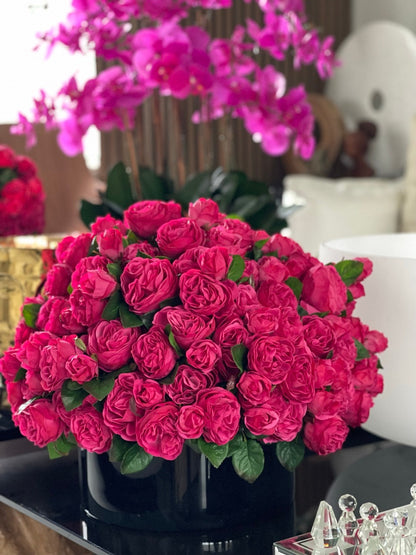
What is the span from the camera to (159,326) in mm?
664

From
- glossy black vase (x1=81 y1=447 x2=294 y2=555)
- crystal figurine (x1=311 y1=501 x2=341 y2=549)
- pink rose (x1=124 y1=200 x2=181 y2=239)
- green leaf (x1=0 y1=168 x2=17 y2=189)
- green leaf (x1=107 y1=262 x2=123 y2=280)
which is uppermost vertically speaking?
pink rose (x1=124 y1=200 x2=181 y2=239)

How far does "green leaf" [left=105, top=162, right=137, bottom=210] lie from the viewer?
118 centimetres

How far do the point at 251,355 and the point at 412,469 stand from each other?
243mm

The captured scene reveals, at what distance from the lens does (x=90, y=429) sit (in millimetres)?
664

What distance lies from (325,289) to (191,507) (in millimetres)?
192

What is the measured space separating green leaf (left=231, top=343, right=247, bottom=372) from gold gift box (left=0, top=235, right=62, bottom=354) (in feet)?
1.15

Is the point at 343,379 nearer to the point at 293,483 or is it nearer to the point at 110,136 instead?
the point at 293,483

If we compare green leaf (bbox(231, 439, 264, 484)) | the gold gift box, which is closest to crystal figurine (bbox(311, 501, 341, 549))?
green leaf (bbox(231, 439, 264, 484))

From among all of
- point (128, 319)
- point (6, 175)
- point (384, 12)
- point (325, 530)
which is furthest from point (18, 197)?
point (384, 12)

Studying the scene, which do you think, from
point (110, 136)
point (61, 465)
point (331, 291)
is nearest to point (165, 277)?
point (331, 291)

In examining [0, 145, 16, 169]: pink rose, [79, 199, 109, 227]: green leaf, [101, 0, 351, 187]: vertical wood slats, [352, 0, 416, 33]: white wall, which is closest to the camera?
[79, 199, 109, 227]: green leaf

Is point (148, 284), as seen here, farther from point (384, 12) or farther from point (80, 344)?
point (384, 12)

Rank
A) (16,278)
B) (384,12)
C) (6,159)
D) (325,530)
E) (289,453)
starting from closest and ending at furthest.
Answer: (325,530) → (289,453) → (16,278) → (6,159) → (384,12)

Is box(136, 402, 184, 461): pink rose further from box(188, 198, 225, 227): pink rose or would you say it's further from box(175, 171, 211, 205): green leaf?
box(175, 171, 211, 205): green leaf
